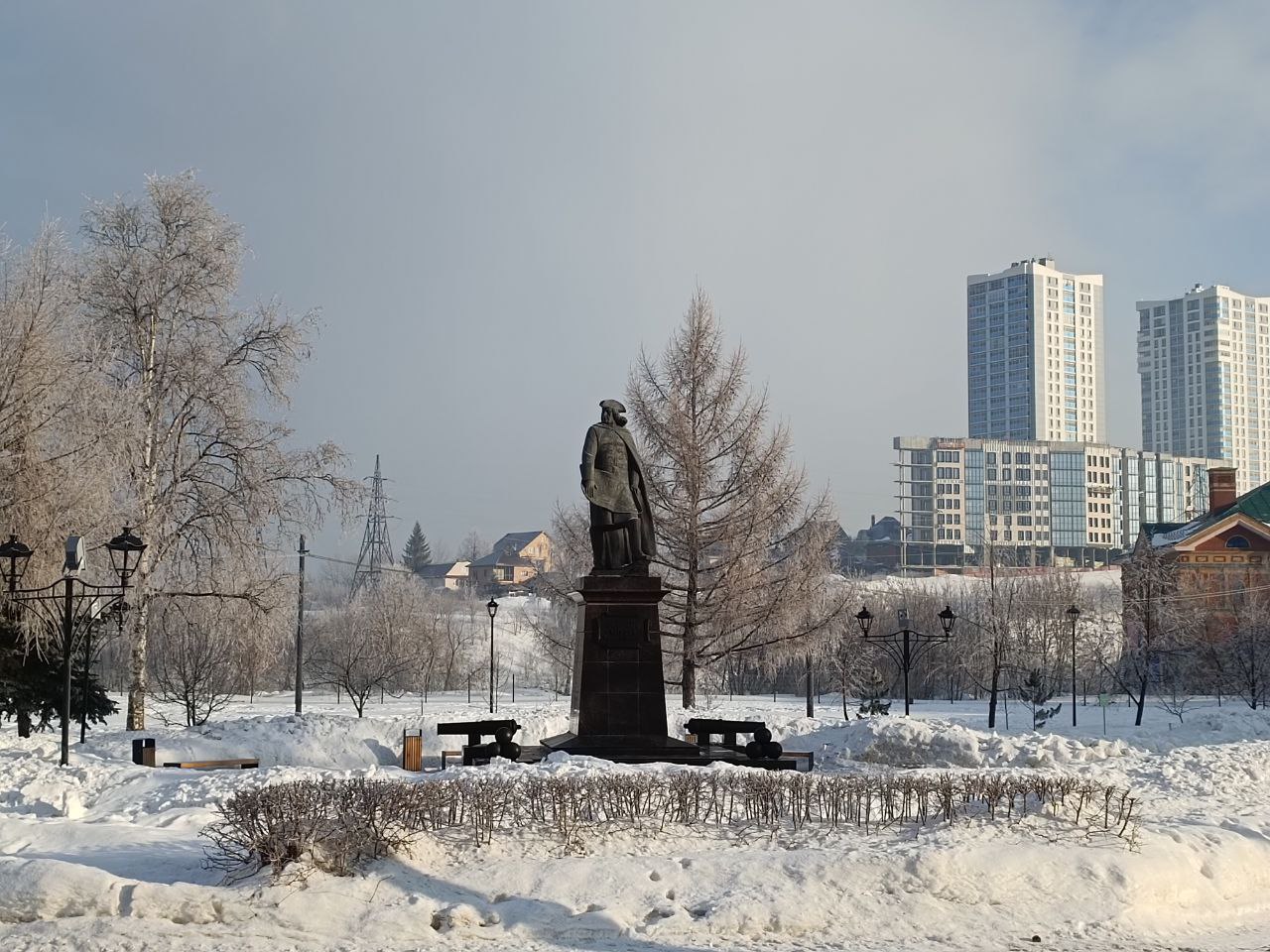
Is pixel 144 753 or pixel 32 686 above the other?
pixel 32 686

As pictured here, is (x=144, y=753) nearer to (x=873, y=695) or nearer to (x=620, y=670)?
(x=620, y=670)

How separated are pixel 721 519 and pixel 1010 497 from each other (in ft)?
368

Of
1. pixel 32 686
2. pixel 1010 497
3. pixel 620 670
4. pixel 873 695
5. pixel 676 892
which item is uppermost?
pixel 1010 497

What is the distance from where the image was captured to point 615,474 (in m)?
15.8

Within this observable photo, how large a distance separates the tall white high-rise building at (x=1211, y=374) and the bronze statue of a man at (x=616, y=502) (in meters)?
166

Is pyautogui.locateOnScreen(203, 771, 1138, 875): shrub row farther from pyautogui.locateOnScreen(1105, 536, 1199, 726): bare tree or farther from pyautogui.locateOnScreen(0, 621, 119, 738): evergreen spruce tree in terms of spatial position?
pyautogui.locateOnScreen(1105, 536, 1199, 726): bare tree

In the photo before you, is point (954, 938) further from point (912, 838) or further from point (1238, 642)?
point (1238, 642)

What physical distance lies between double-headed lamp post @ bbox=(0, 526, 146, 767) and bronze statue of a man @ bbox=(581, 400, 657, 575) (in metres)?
5.93

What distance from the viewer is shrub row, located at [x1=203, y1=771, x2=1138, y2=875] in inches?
326

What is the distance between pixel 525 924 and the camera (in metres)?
7.80

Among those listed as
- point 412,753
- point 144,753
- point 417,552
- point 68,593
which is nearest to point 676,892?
point 412,753

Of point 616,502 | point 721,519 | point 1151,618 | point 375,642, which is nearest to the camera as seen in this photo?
point 616,502

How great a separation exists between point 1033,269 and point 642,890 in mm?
148575

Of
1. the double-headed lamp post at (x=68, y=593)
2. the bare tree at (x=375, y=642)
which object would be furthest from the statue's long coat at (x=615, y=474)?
the bare tree at (x=375, y=642)
